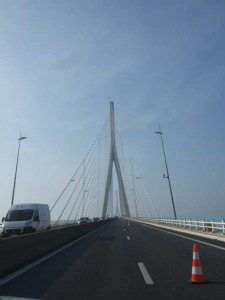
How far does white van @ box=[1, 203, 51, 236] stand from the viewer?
2775 centimetres

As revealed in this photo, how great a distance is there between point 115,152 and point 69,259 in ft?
195

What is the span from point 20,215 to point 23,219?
0.55 m

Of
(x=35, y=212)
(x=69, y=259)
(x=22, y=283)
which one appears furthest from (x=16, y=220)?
(x=22, y=283)

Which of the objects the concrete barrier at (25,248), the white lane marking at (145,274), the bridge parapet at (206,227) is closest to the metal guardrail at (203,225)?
the bridge parapet at (206,227)

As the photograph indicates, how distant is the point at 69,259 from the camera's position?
47.0ft

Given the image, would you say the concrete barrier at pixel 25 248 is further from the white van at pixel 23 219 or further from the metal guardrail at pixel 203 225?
the metal guardrail at pixel 203 225

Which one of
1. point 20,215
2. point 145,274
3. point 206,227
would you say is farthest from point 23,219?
point 145,274

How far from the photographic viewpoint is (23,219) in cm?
2872

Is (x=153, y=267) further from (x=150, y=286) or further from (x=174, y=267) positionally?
(x=150, y=286)

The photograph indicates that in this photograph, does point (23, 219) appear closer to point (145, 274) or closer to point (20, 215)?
point (20, 215)

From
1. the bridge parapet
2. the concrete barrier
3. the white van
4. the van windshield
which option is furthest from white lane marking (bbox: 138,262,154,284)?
the van windshield

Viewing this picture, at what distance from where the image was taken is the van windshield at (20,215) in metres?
28.9

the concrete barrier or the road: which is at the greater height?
the concrete barrier

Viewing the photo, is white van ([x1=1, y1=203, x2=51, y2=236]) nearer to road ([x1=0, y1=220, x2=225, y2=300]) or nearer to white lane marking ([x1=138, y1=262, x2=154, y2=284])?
road ([x1=0, y1=220, x2=225, y2=300])
